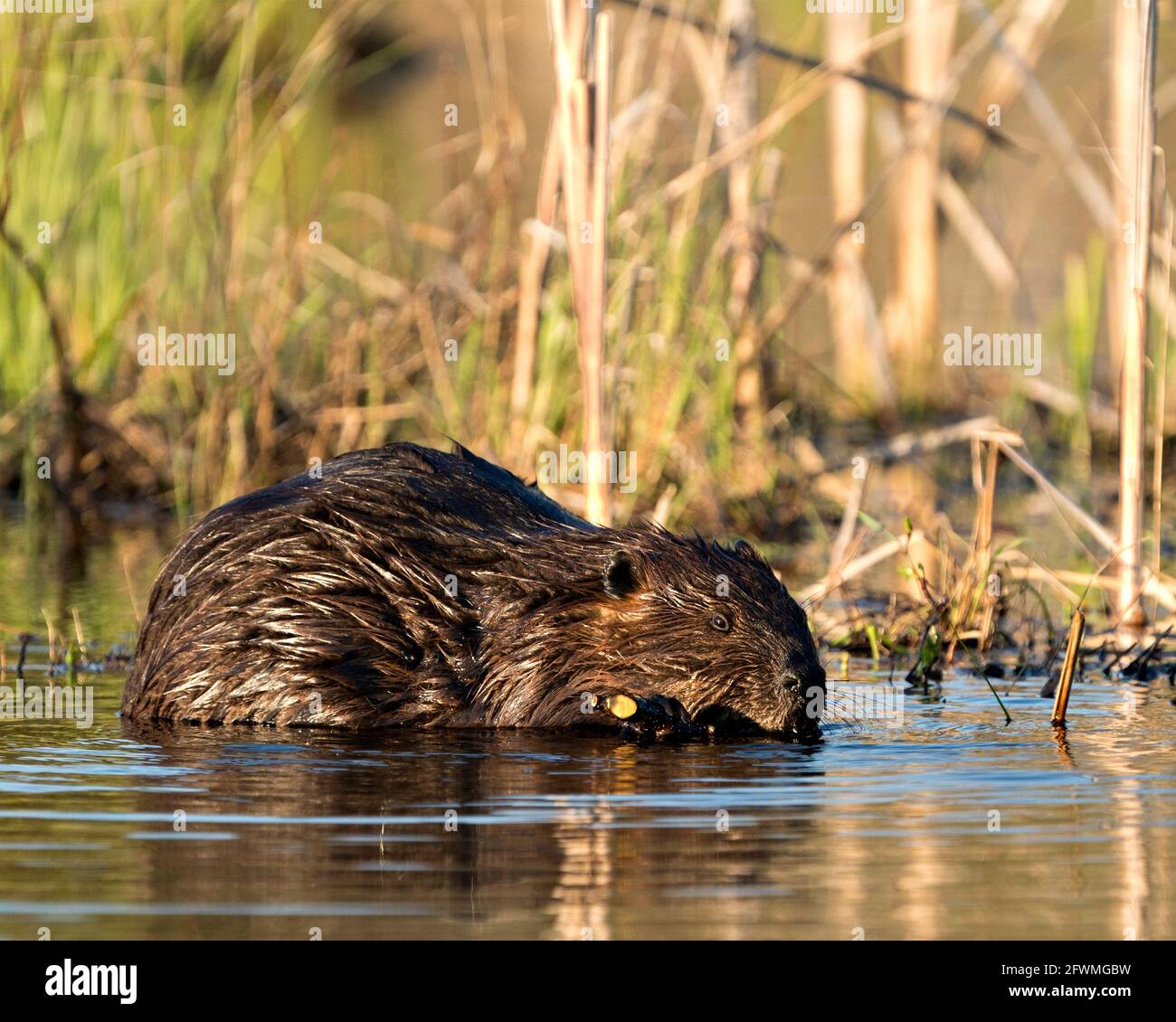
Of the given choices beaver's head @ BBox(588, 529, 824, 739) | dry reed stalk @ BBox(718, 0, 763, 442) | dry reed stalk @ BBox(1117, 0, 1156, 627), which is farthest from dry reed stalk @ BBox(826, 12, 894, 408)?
beaver's head @ BBox(588, 529, 824, 739)

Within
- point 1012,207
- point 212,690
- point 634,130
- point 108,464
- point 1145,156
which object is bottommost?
point 212,690

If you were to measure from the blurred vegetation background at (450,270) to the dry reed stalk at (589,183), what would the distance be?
0.93m

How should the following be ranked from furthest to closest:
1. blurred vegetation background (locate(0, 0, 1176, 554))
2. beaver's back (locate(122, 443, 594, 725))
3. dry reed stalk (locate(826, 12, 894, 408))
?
dry reed stalk (locate(826, 12, 894, 408)) < blurred vegetation background (locate(0, 0, 1176, 554)) < beaver's back (locate(122, 443, 594, 725))

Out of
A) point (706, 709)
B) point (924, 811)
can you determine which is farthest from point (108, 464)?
point (924, 811)

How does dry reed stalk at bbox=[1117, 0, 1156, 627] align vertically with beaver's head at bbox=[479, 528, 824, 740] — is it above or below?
above

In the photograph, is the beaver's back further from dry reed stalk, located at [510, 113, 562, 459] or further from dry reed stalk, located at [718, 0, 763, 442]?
dry reed stalk, located at [718, 0, 763, 442]

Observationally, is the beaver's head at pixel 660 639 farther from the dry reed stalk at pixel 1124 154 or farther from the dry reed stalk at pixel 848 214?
the dry reed stalk at pixel 848 214

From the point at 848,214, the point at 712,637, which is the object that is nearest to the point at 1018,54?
the point at 848,214

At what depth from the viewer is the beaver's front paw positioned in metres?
4.74

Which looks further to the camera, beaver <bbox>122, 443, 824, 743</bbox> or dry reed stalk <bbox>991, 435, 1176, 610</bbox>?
dry reed stalk <bbox>991, 435, 1176, 610</bbox>

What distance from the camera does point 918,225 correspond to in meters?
9.94

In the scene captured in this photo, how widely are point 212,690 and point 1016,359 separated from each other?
6294mm
